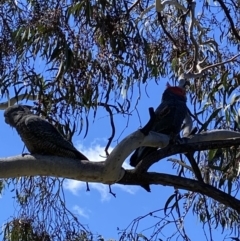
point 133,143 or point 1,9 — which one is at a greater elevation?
point 1,9

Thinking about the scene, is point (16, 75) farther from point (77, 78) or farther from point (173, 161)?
point (173, 161)

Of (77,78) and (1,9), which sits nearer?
(77,78)

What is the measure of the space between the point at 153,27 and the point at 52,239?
207 centimetres

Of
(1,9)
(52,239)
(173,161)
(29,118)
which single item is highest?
(1,9)

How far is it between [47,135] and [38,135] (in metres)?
0.05

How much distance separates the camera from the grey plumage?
3.67 meters

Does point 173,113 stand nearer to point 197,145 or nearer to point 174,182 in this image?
point 197,145

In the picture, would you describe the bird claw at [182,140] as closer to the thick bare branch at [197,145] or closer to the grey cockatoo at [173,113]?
the thick bare branch at [197,145]

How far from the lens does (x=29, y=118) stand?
390cm

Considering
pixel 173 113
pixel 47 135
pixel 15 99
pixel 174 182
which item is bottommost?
pixel 174 182

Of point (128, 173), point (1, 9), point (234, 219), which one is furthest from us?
point (234, 219)

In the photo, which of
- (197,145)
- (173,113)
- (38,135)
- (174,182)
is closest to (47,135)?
(38,135)

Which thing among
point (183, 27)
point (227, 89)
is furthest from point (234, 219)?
point (183, 27)

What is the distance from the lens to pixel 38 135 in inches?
149
